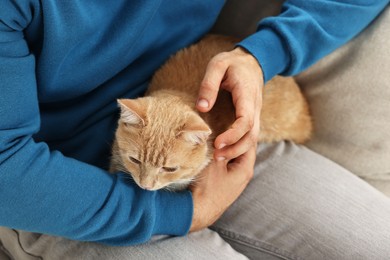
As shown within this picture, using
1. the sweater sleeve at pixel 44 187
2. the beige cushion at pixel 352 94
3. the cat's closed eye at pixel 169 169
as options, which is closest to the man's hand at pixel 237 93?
the cat's closed eye at pixel 169 169

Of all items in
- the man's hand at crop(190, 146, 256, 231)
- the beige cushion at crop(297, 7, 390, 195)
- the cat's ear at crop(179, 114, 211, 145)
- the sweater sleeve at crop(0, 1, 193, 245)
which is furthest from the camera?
the beige cushion at crop(297, 7, 390, 195)

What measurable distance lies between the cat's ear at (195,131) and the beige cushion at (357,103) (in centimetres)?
56

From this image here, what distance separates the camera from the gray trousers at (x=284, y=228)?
98cm

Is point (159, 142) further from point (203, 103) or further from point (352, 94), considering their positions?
point (352, 94)

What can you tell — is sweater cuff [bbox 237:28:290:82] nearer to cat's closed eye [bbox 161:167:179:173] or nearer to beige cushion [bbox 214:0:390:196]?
beige cushion [bbox 214:0:390:196]

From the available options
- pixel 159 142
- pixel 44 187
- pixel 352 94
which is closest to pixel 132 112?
pixel 159 142

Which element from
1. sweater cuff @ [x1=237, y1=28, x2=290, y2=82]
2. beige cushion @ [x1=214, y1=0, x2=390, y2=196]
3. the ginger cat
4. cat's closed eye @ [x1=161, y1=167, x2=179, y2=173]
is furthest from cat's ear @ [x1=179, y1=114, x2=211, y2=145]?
beige cushion @ [x1=214, y1=0, x2=390, y2=196]

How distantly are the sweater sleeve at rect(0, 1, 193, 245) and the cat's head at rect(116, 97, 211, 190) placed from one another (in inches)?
2.7

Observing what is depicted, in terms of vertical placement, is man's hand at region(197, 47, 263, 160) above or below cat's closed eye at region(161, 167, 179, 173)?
above

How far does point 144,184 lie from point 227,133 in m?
0.26

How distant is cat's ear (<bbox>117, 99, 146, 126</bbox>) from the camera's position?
0.93 meters

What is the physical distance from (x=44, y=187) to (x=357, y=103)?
1.01 metres

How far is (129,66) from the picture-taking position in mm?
1150

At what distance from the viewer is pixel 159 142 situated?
1003mm
